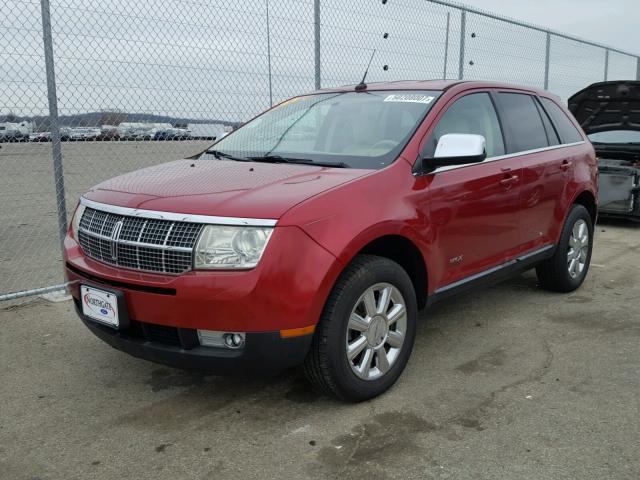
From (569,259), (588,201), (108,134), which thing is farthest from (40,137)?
(588,201)

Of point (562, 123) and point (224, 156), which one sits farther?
point (562, 123)

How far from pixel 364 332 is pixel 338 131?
1418 millimetres

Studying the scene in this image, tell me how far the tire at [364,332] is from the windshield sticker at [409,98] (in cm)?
118

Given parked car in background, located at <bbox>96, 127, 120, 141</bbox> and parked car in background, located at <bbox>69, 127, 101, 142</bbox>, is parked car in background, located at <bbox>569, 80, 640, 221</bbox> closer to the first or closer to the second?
parked car in background, located at <bbox>96, 127, 120, 141</bbox>

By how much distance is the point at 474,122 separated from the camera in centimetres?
415

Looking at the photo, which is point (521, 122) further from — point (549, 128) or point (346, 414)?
point (346, 414)

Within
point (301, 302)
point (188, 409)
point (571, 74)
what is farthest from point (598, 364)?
point (571, 74)

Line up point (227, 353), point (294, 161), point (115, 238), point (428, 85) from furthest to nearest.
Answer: point (428, 85)
point (294, 161)
point (115, 238)
point (227, 353)

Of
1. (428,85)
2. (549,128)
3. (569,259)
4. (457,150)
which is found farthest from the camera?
(569,259)

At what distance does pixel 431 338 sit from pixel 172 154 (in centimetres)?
362

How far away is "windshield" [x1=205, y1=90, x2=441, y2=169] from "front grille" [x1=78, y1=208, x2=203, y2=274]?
105 centimetres

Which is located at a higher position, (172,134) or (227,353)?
(172,134)

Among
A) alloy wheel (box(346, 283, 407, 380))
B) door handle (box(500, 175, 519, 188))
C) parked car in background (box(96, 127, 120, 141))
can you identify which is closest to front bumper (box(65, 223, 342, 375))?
alloy wheel (box(346, 283, 407, 380))

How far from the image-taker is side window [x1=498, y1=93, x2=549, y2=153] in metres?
4.46
